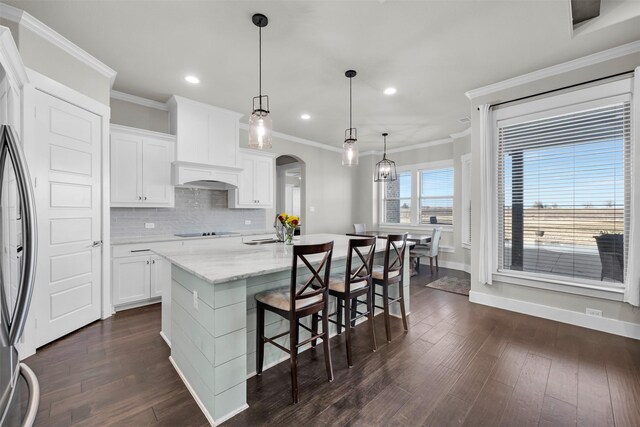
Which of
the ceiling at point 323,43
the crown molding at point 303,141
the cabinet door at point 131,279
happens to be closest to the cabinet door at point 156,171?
the ceiling at point 323,43

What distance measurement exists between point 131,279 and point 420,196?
5.90m

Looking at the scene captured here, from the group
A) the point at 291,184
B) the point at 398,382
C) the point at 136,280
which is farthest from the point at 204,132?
the point at 291,184

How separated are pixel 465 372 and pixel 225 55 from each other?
365 centimetres

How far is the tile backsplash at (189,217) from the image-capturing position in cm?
389

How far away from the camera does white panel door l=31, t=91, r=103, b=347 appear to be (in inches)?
101

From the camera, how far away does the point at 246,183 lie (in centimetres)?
489

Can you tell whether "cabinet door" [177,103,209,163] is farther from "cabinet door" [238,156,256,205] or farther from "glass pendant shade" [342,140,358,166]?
"glass pendant shade" [342,140,358,166]

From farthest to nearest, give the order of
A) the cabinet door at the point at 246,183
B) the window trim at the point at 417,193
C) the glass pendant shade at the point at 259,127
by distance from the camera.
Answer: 1. the window trim at the point at 417,193
2. the cabinet door at the point at 246,183
3. the glass pendant shade at the point at 259,127

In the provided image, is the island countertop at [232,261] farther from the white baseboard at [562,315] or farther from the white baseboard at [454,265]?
the white baseboard at [454,265]

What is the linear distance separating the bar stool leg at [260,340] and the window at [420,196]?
17.7ft

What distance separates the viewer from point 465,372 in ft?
7.23

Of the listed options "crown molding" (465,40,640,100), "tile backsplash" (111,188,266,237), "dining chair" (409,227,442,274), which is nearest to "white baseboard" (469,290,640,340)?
"dining chair" (409,227,442,274)

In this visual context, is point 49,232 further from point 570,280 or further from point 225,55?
point 570,280

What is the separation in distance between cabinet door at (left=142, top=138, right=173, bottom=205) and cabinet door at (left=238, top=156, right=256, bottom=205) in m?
1.10
